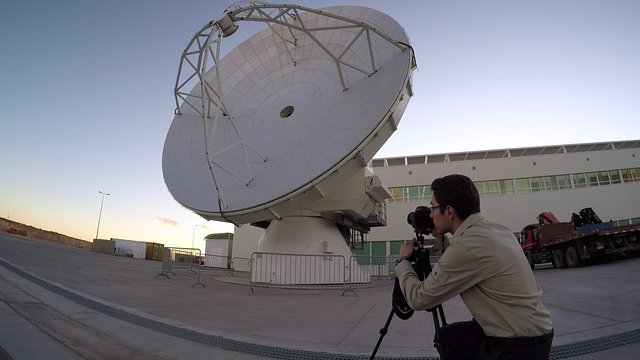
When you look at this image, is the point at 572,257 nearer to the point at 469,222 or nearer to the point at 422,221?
the point at 422,221

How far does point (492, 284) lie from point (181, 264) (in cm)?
1990

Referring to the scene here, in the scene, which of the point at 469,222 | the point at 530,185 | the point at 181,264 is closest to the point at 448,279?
the point at 469,222

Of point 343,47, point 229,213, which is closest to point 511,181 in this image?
point 343,47

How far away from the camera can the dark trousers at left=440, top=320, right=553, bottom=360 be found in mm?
1809

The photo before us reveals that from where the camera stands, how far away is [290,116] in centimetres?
1366

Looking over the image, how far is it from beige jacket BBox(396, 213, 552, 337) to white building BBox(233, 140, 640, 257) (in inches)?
1104

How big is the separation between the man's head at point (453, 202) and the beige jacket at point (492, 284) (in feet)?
0.73

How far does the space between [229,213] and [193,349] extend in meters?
6.95

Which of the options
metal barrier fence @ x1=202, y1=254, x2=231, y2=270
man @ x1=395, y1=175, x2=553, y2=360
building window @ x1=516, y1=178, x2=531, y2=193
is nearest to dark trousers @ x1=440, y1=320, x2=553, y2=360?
man @ x1=395, y1=175, x2=553, y2=360

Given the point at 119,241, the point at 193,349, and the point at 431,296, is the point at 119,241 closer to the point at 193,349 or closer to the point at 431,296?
the point at 193,349

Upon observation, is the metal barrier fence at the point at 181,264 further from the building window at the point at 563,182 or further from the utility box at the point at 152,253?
the building window at the point at 563,182

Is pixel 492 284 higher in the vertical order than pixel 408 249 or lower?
lower

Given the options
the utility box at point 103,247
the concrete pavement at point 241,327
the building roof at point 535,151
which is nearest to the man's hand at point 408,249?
the concrete pavement at point 241,327

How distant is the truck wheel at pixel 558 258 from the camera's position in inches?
631
